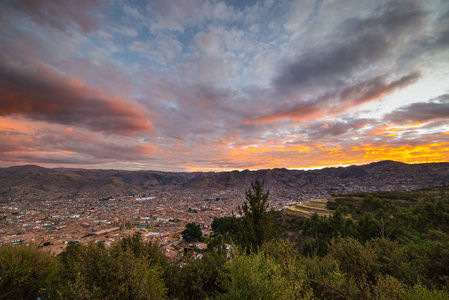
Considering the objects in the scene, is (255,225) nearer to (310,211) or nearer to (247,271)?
(247,271)

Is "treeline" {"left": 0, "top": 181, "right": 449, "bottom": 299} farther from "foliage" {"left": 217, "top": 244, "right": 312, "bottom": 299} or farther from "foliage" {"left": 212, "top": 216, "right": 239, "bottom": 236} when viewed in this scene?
"foliage" {"left": 212, "top": 216, "right": 239, "bottom": 236}

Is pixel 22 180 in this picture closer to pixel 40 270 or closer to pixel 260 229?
pixel 40 270

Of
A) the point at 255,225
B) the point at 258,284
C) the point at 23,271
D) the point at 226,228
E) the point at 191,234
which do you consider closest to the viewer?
the point at 258,284

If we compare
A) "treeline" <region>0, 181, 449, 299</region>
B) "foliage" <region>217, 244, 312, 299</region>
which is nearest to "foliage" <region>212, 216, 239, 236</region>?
"treeline" <region>0, 181, 449, 299</region>

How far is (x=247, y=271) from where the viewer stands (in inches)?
259

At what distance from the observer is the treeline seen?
6.84 meters

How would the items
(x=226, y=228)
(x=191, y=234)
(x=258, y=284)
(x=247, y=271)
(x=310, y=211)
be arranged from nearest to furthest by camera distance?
(x=258, y=284) < (x=247, y=271) < (x=191, y=234) < (x=226, y=228) < (x=310, y=211)

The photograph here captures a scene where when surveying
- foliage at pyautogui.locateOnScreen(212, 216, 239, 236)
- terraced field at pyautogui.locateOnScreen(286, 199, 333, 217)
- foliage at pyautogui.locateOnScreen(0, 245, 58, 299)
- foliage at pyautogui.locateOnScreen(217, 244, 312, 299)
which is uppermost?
foliage at pyautogui.locateOnScreen(217, 244, 312, 299)

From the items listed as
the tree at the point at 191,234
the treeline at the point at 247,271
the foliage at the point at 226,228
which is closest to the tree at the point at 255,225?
the treeline at the point at 247,271

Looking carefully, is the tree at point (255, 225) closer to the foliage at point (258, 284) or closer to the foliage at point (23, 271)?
the foliage at point (258, 284)

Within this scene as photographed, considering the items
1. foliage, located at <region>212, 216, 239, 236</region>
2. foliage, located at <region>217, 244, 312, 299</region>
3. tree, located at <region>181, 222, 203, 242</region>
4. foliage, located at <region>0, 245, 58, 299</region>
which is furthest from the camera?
foliage, located at <region>212, 216, 239, 236</region>

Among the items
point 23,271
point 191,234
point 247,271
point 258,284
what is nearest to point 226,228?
point 191,234

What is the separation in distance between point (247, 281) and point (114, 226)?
90023 millimetres

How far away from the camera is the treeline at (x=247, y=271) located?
684 cm
